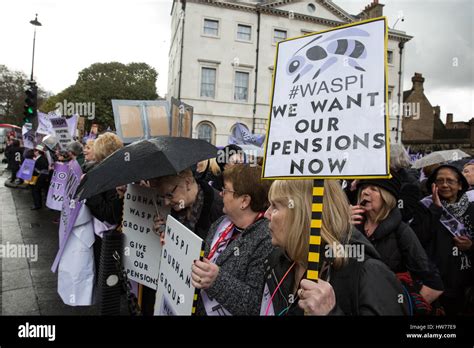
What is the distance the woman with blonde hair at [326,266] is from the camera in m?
1.52

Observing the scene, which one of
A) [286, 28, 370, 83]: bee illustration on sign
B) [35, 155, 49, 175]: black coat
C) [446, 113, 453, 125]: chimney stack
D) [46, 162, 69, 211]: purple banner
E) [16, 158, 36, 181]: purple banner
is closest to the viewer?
[286, 28, 370, 83]: bee illustration on sign

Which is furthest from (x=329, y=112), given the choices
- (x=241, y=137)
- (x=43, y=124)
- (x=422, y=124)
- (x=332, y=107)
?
(x=422, y=124)

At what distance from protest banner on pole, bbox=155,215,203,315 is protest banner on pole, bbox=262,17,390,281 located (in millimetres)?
527

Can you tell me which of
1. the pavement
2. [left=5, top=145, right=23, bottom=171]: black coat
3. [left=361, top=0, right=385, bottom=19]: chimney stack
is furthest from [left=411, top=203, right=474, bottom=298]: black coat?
[left=361, top=0, right=385, bottom=19]: chimney stack

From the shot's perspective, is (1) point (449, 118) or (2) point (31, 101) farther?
(1) point (449, 118)

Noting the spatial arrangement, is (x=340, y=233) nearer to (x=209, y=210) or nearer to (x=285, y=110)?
(x=285, y=110)

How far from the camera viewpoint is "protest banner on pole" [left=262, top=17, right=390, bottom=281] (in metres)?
1.65

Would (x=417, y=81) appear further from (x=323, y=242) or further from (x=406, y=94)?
(x=323, y=242)

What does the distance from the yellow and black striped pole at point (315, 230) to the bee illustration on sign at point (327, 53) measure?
0.58 meters

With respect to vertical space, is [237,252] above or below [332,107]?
below

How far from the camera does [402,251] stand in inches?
100

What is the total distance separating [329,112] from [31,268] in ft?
18.2

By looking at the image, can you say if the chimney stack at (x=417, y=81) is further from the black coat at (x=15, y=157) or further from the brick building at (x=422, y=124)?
the black coat at (x=15, y=157)

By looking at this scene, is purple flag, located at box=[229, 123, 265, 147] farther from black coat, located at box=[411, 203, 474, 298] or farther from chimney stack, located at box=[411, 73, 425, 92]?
chimney stack, located at box=[411, 73, 425, 92]
